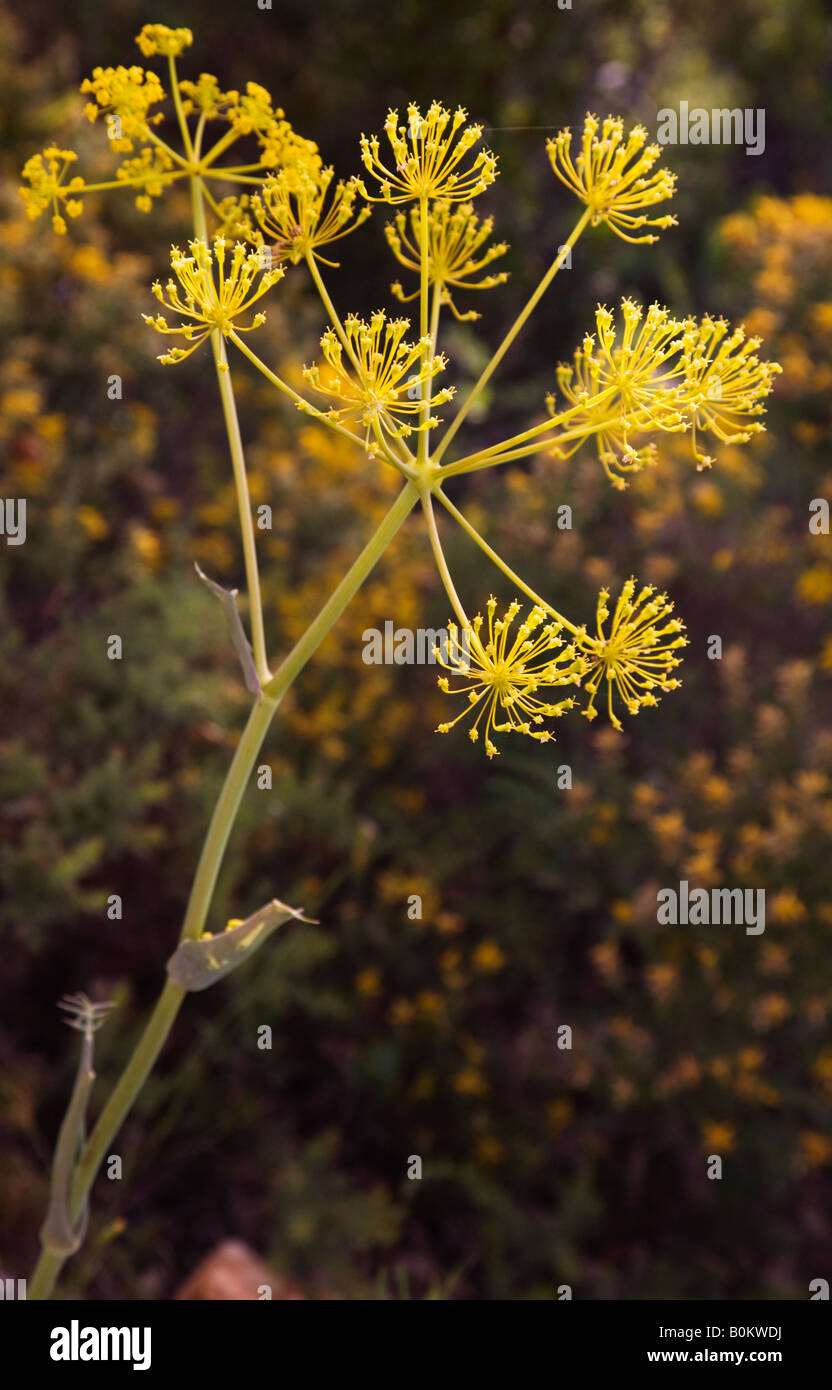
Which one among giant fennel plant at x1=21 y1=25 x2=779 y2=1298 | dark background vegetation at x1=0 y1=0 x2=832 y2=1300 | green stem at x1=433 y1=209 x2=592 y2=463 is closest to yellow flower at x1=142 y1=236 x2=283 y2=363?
giant fennel plant at x1=21 y1=25 x2=779 y2=1298

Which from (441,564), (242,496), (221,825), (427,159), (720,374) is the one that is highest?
(427,159)

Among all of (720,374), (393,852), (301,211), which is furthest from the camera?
(393,852)

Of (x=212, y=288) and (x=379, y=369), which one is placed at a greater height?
(x=212, y=288)

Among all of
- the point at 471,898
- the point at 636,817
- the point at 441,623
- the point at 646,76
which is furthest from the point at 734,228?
the point at 471,898

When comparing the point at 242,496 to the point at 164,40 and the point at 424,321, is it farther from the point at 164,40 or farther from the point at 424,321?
the point at 164,40

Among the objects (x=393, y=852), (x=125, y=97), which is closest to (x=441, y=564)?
(x=125, y=97)

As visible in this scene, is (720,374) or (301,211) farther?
(301,211)

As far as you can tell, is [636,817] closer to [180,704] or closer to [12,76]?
[180,704]
